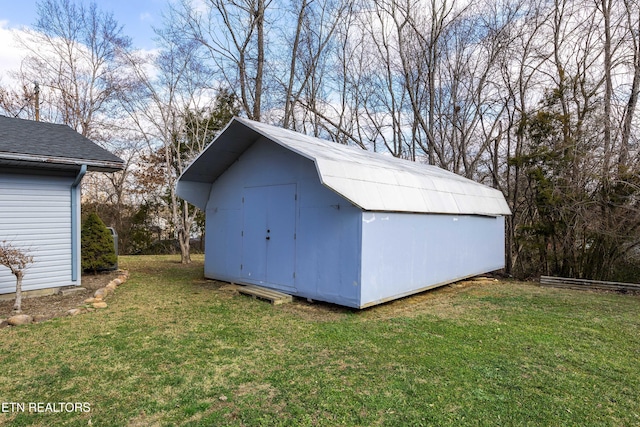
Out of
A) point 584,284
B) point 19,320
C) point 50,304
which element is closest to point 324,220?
point 19,320

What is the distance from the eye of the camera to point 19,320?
15.1 feet

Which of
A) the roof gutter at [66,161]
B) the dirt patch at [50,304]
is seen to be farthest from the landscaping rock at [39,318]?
the roof gutter at [66,161]

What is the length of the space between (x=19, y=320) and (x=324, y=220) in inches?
169

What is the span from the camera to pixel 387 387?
3045 mm

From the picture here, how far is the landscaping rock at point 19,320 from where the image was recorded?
455cm

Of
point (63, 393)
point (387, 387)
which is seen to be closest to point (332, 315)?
point (387, 387)

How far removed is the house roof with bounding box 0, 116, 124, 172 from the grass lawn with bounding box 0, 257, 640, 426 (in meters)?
2.46

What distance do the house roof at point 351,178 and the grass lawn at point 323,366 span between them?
1.87 m

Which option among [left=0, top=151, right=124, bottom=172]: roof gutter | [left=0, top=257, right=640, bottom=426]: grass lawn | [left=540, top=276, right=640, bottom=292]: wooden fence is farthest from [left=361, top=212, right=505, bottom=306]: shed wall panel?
[left=0, top=151, right=124, bottom=172]: roof gutter

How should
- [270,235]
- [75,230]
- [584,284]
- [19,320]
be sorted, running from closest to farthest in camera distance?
1. [19,320]
2. [75,230]
3. [270,235]
4. [584,284]

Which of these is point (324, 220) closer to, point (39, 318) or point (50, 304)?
point (39, 318)

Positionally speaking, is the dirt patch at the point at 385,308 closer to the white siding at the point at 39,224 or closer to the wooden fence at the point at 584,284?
the white siding at the point at 39,224

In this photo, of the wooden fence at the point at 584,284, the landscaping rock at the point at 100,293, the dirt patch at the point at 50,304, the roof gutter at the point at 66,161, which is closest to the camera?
the dirt patch at the point at 50,304

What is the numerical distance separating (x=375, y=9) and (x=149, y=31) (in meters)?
9.07
